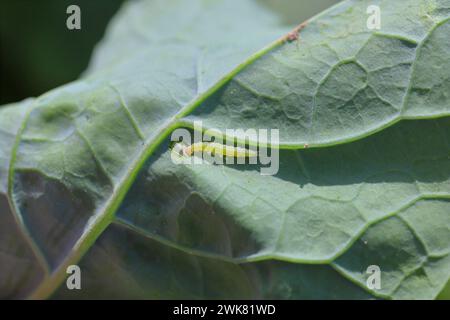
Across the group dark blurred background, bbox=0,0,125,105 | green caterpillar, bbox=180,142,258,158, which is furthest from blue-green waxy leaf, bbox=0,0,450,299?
dark blurred background, bbox=0,0,125,105

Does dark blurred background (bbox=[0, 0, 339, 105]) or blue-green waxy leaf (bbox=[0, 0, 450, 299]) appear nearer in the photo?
blue-green waxy leaf (bbox=[0, 0, 450, 299])

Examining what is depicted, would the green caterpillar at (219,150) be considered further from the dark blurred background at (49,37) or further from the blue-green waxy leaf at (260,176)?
the dark blurred background at (49,37)

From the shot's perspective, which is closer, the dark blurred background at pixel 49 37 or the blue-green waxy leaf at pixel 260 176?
the blue-green waxy leaf at pixel 260 176

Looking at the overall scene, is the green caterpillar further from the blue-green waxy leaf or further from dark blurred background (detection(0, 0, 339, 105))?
dark blurred background (detection(0, 0, 339, 105))

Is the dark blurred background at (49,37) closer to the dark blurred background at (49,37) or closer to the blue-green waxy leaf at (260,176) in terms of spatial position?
the dark blurred background at (49,37)

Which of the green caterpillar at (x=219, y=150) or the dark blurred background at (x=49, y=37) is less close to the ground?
the dark blurred background at (x=49, y=37)

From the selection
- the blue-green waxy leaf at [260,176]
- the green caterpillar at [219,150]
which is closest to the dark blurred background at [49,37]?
the blue-green waxy leaf at [260,176]

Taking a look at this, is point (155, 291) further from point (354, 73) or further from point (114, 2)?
point (114, 2)

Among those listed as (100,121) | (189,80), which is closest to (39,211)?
(100,121)
